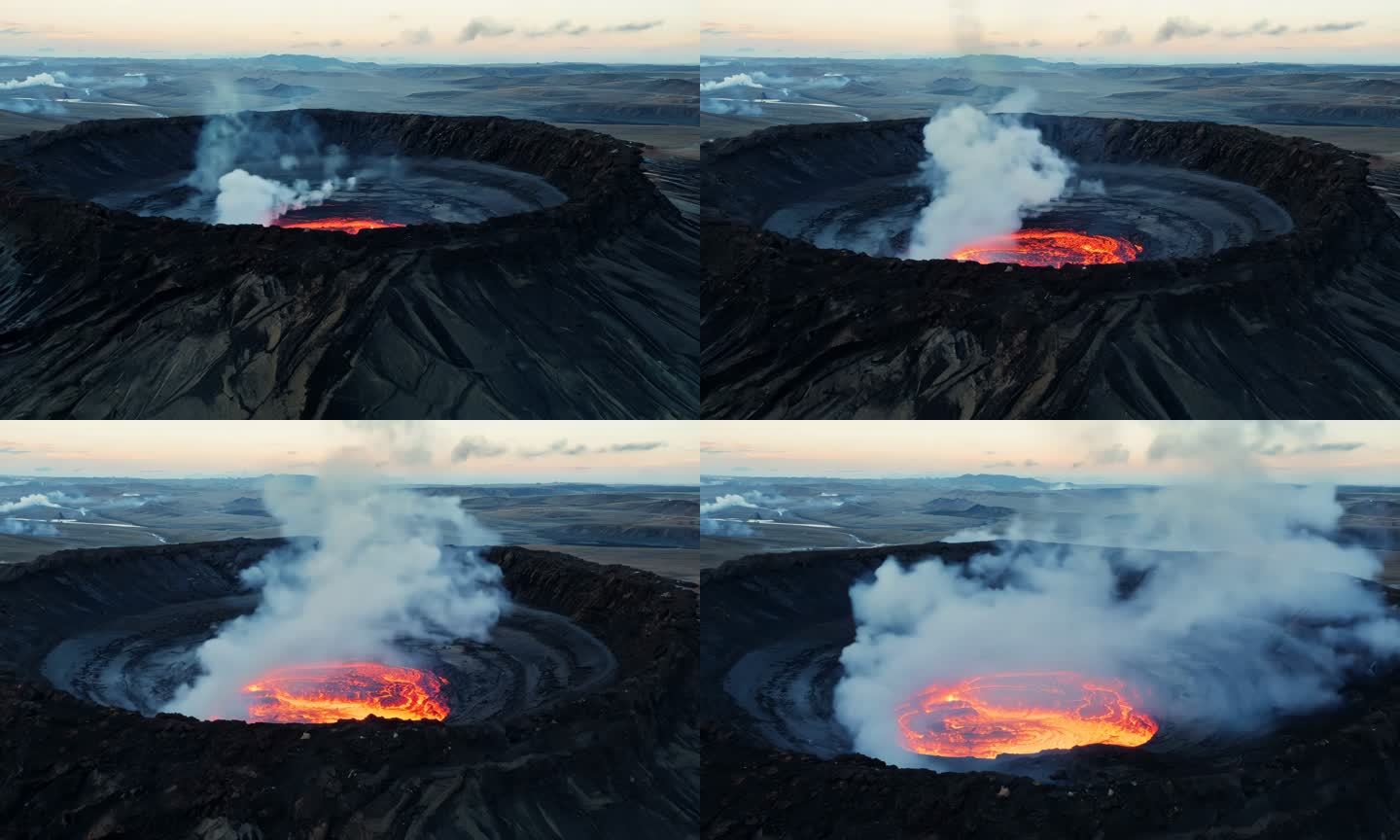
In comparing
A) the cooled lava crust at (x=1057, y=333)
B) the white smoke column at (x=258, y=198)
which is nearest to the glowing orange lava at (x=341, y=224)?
the white smoke column at (x=258, y=198)

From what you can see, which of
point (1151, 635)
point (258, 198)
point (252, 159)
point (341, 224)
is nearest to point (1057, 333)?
point (1151, 635)

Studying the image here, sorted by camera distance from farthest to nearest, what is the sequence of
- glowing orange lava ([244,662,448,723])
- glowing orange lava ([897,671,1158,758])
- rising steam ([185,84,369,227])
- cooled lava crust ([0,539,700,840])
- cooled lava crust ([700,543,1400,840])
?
rising steam ([185,84,369,227]) < glowing orange lava ([244,662,448,723]) < glowing orange lava ([897,671,1158,758]) < cooled lava crust ([0,539,700,840]) < cooled lava crust ([700,543,1400,840])

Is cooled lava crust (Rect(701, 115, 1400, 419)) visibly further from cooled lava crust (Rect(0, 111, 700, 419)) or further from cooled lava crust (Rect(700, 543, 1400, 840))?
cooled lava crust (Rect(700, 543, 1400, 840))

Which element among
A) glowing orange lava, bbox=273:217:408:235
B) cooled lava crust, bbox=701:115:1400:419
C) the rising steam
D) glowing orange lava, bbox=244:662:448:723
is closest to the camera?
glowing orange lava, bbox=244:662:448:723

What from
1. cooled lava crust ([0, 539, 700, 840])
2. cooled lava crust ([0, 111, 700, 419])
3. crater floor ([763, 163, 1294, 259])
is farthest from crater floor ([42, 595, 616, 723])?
crater floor ([763, 163, 1294, 259])

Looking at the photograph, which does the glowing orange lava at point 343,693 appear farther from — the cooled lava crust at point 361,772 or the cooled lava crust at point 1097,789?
the cooled lava crust at point 1097,789

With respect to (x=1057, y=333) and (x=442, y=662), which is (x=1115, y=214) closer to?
(x=1057, y=333)
